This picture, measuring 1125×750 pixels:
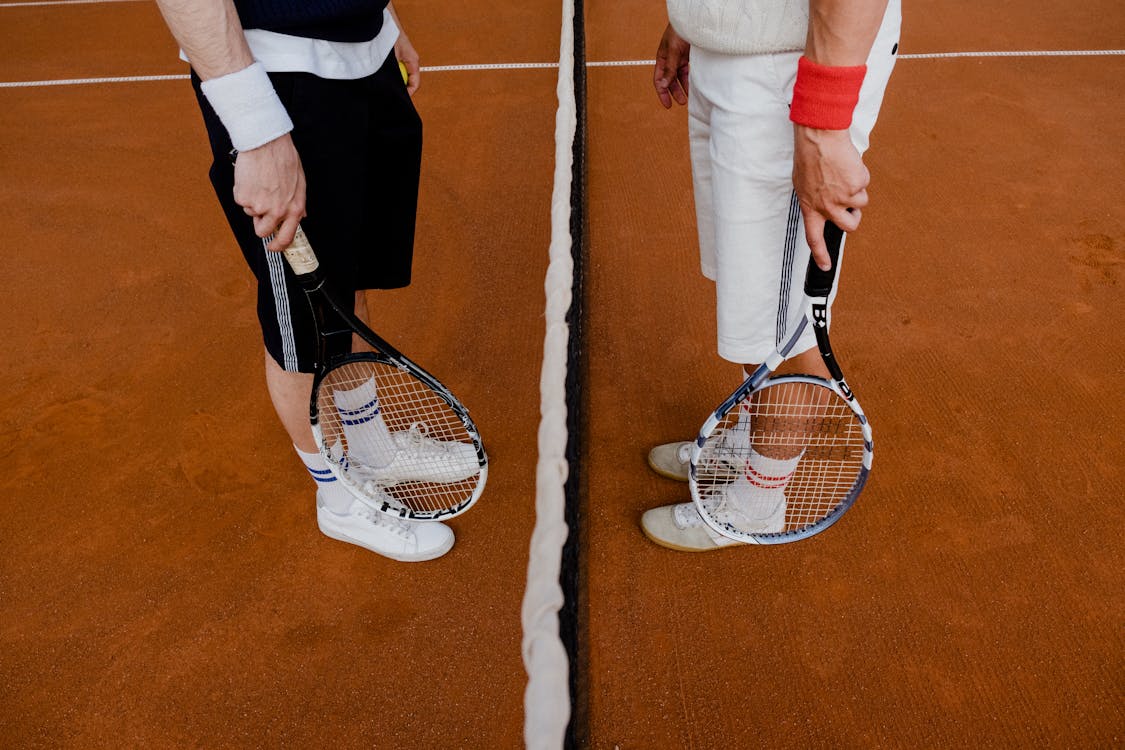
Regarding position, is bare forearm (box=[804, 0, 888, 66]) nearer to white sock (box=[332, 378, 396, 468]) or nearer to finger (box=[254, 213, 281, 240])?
finger (box=[254, 213, 281, 240])

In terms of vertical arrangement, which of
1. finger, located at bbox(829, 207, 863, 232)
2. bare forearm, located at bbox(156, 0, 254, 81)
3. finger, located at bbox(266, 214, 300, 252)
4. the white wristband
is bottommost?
finger, located at bbox(266, 214, 300, 252)

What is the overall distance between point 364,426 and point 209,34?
0.80m

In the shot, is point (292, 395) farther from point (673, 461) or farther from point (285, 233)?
point (673, 461)

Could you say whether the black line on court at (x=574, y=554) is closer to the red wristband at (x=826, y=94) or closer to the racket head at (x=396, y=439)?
the racket head at (x=396, y=439)

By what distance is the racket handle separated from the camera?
1095mm

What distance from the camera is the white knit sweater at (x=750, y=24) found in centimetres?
99

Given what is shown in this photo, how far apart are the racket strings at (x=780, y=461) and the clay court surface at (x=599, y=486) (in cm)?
10

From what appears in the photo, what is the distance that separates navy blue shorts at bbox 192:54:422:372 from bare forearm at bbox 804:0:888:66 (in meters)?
0.69

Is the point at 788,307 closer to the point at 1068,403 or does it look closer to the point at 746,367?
the point at 746,367

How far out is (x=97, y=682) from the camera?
1.47 m

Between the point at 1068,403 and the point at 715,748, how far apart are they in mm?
1322

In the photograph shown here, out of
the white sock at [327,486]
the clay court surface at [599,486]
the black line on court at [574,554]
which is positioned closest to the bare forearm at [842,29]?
the black line on court at [574,554]

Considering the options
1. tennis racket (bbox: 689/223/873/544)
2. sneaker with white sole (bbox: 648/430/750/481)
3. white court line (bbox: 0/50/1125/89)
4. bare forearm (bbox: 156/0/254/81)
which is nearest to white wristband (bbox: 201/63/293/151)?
bare forearm (bbox: 156/0/254/81)

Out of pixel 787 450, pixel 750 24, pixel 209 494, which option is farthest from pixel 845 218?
pixel 209 494
